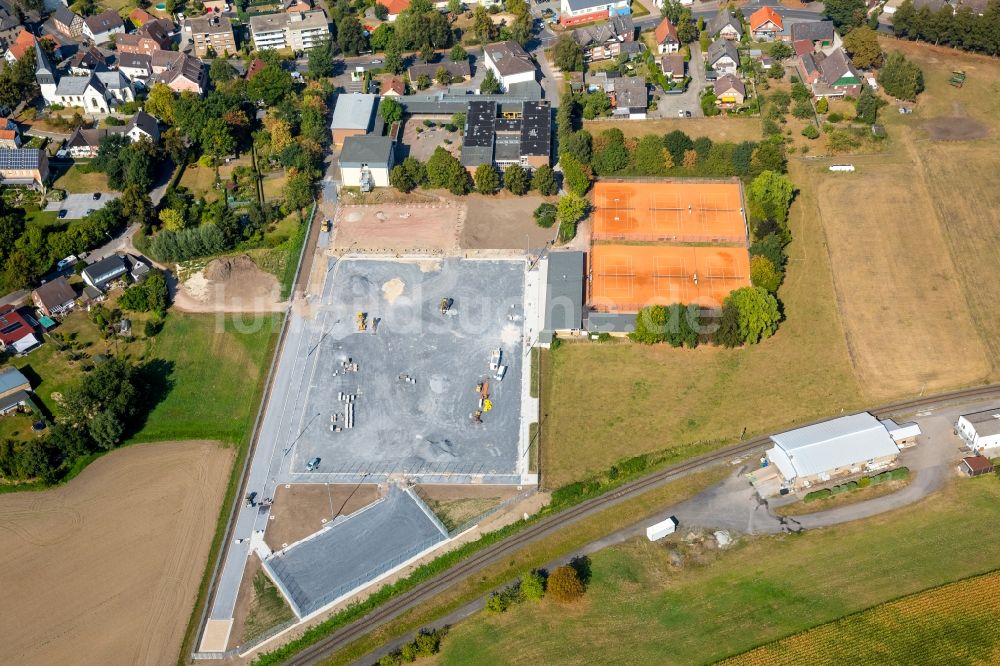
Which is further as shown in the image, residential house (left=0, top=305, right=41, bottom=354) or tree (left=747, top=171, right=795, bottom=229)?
tree (left=747, top=171, right=795, bottom=229)

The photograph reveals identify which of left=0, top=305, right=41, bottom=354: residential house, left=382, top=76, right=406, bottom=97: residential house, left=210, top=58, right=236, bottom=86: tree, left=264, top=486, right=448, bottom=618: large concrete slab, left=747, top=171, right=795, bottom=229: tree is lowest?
left=264, top=486, right=448, bottom=618: large concrete slab

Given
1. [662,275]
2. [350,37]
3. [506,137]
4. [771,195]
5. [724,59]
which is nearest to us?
[662,275]

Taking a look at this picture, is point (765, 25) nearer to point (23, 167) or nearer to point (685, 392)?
point (685, 392)

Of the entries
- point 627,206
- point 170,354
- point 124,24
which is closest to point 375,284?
point 170,354

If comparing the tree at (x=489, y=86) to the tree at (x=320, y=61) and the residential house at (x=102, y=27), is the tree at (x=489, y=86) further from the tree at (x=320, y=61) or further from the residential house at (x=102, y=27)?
the residential house at (x=102, y=27)

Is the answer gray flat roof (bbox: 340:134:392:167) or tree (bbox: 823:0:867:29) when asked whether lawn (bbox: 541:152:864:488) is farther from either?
tree (bbox: 823:0:867:29)

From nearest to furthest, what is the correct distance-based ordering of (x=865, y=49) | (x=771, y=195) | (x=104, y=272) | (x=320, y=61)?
(x=104, y=272)
(x=771, y=195)
(x=865, y=49)
(x=320, y=61)

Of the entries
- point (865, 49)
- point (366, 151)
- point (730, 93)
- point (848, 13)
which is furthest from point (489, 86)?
point (848, 13)

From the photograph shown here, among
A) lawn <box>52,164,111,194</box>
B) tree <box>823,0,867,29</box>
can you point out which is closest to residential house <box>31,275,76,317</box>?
lawn <box>52,164,111,194</box>
